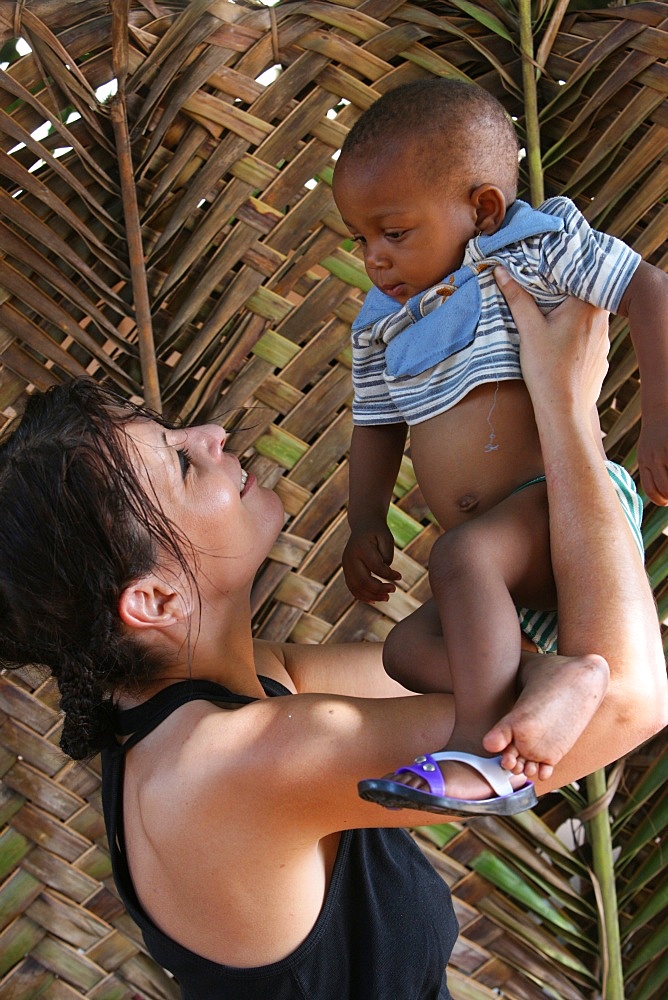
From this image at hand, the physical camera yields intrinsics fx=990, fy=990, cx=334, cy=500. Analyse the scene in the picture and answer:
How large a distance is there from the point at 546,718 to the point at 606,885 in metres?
1.29

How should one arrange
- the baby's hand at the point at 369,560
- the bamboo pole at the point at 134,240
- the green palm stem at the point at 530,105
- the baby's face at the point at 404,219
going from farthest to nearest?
1. the green palm stem at the point at 530,105
2. the bamboo pole at the point at 134,240
3. the baby's hand at the point at 369,560
4. the baby's face at the point at 404,219

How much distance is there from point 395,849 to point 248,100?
4.35 feet

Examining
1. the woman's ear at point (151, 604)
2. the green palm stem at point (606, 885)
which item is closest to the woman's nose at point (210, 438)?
the woman's ear at point (151, 604)

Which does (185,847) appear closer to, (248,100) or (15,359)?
(15,359)

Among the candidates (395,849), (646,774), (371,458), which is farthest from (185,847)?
(646,774)

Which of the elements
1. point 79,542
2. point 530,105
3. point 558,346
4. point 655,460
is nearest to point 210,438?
point 79,542

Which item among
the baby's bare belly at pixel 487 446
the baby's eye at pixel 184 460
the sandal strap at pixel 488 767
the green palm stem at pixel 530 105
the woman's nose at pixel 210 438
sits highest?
the green palm stem at pixel 530 105

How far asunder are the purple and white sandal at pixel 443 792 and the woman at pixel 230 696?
0.39 ft

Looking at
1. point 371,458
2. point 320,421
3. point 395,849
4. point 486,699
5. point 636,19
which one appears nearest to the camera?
point 486,699

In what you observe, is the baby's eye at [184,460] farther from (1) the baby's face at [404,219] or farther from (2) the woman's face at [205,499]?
(1) the baby's face at [404,219]

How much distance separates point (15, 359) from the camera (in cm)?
179

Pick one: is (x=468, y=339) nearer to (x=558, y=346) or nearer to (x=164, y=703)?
(x=558, y=346)

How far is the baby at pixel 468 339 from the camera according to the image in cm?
110

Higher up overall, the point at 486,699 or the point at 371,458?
the point at 371,458
